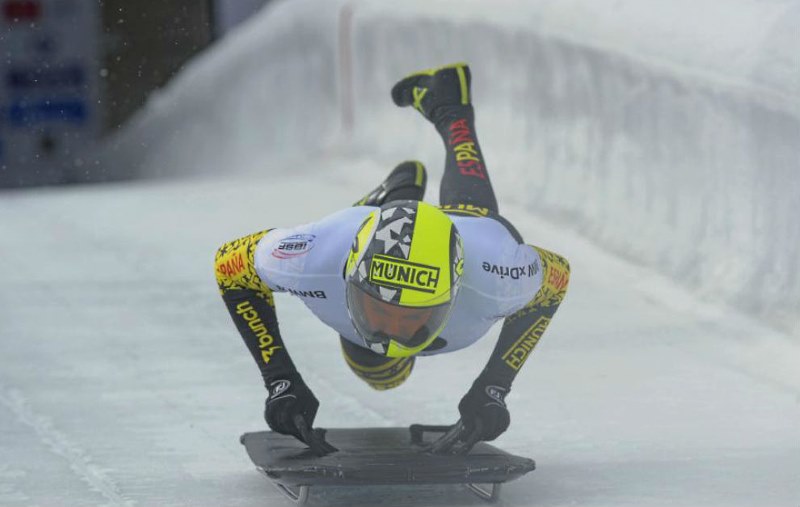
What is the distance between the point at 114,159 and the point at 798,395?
12983mm

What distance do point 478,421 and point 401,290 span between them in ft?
2.11

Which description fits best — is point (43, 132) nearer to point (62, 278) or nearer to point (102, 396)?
point (62, 278)

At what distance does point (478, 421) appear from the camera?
4402 mm

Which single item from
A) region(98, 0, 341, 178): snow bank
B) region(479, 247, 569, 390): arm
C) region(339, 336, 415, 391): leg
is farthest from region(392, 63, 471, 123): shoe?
region(98, 0, 341, 178): snow bank

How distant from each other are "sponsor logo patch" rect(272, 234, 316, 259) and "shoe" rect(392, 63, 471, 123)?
1.62 metres

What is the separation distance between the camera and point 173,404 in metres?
5.54

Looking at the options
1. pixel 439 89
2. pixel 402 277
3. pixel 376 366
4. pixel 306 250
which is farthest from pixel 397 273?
pixel 439 89

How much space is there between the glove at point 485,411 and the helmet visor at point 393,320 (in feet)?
1.37

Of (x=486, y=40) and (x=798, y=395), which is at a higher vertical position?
(x=486, y=40)

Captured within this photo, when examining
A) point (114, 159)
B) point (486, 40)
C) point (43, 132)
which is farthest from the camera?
point (43, 132)

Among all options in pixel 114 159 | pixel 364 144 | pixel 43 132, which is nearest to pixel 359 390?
pixel 364 144

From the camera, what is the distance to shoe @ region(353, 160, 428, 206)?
559 centimetres

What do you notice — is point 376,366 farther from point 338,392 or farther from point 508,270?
point 338,392

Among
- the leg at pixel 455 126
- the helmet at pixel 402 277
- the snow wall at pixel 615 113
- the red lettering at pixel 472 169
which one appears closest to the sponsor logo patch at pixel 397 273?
the helmet at pixel 402 277
